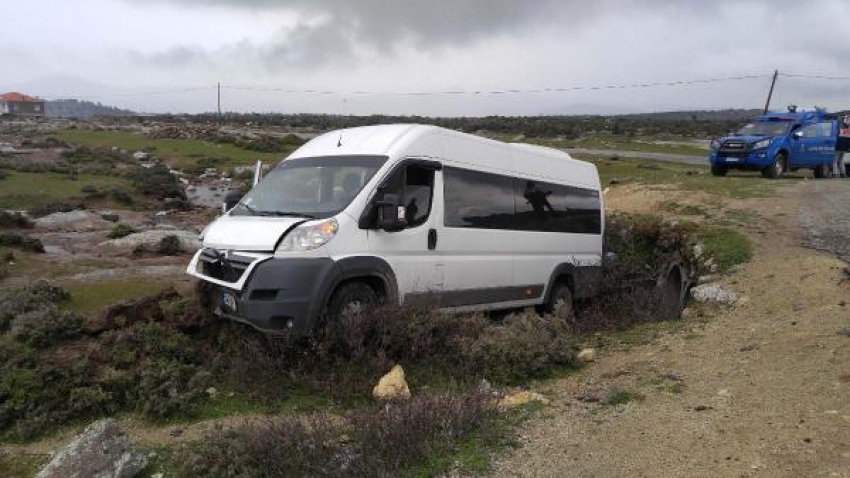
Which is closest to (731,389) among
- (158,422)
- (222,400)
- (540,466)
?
(540,466)

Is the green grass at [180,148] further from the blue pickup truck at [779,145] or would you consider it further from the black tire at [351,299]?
the black tire at [351,299]

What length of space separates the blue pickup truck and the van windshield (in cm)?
1710

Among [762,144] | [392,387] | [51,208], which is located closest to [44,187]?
[51,208]

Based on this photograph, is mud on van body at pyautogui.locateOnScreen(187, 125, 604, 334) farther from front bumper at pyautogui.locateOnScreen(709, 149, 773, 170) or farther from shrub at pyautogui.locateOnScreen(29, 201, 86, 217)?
shrub at pyautogui.locateOnScreen(29, 201, 86, 217)

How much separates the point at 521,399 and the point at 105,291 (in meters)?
6.97

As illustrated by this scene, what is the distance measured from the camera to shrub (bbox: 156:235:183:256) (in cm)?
1373

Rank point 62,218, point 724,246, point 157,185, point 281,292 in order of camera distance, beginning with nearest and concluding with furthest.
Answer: point 281,292 → point 724,246 → point 62,218 → point 157,185

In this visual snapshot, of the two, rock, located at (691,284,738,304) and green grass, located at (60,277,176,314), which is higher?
rock, located at (691,284,738,304)

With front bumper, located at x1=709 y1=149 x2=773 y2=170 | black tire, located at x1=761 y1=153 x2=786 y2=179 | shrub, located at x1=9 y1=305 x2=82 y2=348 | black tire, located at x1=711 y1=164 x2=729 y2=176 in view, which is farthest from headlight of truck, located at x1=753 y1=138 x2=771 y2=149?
shrub, located at x1=9 y1=305 x2=82 y2=348

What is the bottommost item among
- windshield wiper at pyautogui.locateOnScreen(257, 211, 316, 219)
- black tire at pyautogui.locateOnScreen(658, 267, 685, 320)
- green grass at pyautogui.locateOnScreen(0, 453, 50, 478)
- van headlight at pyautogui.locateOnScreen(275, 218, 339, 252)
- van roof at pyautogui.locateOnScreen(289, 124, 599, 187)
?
green grass at pyautogui.locateOnScreen(0, 453, 50, 478)

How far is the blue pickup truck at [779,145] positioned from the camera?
2072 centimetres

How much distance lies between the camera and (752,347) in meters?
6.90

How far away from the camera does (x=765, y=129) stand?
21.3m

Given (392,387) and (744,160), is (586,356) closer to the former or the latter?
(392,387)
